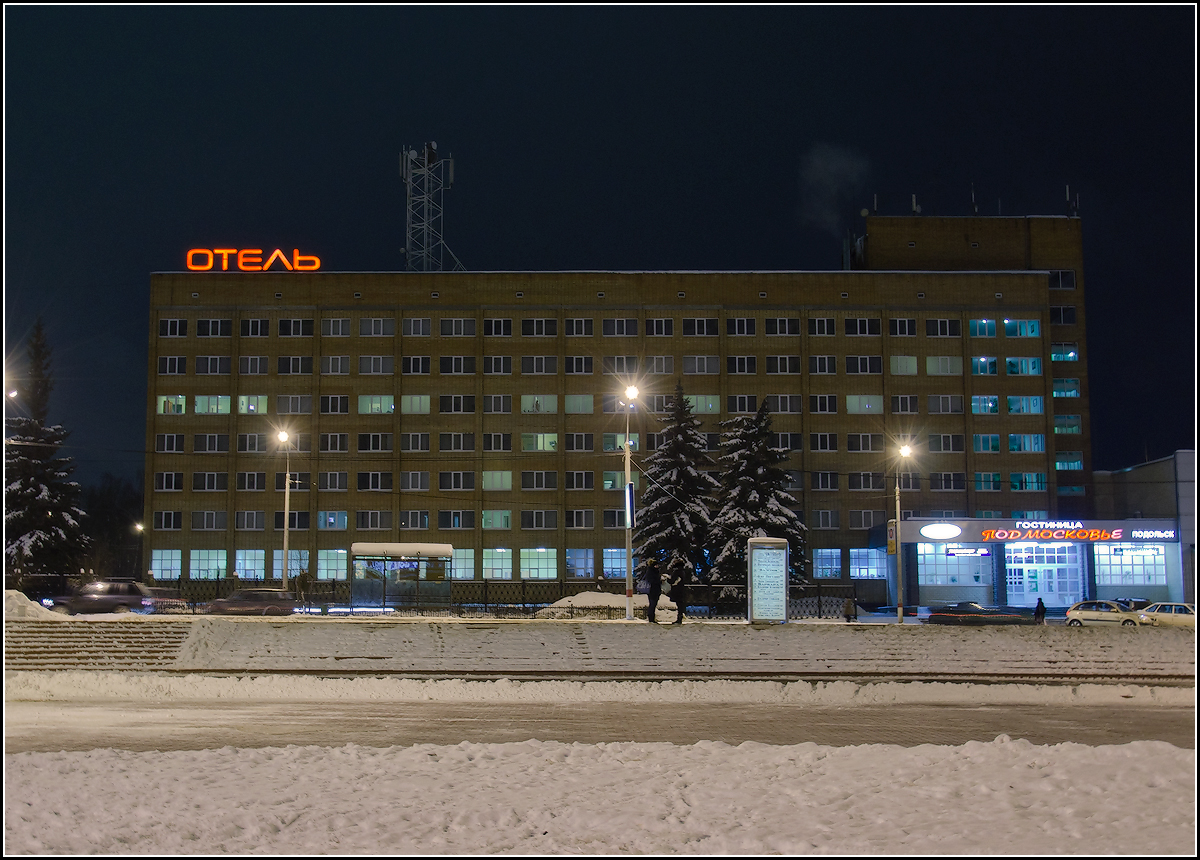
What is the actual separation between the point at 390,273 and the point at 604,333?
53.2 feet

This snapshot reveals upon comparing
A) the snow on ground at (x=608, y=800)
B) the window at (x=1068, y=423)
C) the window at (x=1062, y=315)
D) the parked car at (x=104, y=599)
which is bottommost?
the snow on ground at (x=608, y=800)

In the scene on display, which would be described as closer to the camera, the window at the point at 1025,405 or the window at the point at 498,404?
the window at the point at 498,404

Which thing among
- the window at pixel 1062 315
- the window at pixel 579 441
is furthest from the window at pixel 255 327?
the window at pixel 1062 315

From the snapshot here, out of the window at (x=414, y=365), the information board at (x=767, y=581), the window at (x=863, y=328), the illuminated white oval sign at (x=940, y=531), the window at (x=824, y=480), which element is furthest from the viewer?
the window at (x=863, y=328)

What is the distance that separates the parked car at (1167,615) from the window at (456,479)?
4407 cm

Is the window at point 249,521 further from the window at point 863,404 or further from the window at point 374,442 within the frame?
the window at point 863,404

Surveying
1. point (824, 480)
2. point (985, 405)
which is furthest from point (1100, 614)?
point (985, 405)

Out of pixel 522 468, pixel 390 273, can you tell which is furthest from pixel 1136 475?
pixel 390 273

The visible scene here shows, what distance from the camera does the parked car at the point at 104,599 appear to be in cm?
3809

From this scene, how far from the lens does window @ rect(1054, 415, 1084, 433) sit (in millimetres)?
77312

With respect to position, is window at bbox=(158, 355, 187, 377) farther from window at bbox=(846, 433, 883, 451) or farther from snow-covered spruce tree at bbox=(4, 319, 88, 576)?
window at bbox=(846, 433, 883, 451)

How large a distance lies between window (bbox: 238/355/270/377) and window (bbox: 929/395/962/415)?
4878cm

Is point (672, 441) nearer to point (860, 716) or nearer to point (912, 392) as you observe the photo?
point (912, 392)

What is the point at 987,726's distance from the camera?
57.0ft
